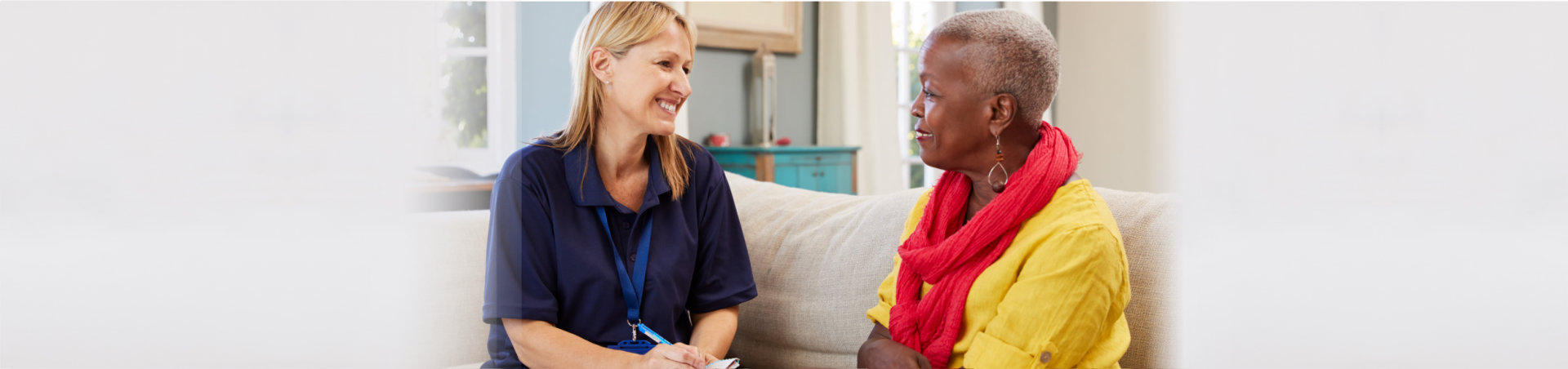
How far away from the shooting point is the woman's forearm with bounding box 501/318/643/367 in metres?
1.38

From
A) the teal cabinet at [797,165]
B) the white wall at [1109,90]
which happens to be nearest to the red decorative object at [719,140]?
the teal cabinet at [797,165]

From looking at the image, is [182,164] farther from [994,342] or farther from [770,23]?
[770,23]

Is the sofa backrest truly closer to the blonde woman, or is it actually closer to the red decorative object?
the blonde woman

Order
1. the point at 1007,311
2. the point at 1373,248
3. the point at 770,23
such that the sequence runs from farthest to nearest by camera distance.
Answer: the point at 770,23 → the point at 1007,311 → the point at 1373,248

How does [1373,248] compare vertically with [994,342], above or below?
above

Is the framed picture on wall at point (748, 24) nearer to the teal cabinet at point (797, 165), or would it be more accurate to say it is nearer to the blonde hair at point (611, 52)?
the teal cabinet at point (797, 165)

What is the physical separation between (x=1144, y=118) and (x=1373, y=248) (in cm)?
606

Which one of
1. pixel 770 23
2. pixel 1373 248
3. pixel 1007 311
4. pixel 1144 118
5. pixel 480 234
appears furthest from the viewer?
pixel 1144 118

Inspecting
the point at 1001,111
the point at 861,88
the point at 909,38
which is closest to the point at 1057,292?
the point at 1001,111

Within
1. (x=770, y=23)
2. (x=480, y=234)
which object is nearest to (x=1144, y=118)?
(x=770, y=23)

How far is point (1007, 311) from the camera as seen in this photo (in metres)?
1.09

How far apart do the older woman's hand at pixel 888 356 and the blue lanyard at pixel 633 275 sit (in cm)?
36

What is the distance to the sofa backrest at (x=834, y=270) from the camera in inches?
53.2

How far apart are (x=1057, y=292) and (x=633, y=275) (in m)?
0.67
